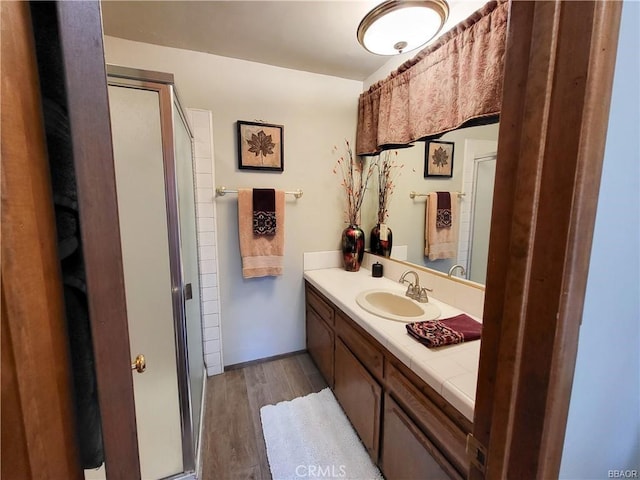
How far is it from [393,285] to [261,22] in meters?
1.86

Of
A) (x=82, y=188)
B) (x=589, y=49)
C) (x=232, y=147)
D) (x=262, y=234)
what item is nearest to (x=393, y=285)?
(x=262, y=234)

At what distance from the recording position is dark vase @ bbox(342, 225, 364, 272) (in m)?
2.26

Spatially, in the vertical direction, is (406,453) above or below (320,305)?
below

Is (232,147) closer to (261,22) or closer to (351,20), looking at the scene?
(261,22)

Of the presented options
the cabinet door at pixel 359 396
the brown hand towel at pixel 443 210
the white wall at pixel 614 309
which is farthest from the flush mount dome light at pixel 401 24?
the cabinet door at pixel 359 396

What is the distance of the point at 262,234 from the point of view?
2070 millimetres

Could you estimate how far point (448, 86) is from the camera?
1.32 metres

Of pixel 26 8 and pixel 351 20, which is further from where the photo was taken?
pixel 351 20

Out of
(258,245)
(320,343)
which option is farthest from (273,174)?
(320,343)

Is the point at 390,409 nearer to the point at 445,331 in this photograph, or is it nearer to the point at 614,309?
the point at 445,331

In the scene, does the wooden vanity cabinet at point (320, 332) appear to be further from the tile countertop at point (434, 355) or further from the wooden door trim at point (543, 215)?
the wooden door trim at point (543, 215)

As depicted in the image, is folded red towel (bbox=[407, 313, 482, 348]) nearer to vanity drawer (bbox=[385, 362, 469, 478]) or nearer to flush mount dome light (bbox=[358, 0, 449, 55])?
vanity drawer (bbox=[385, 362, 469, 478])

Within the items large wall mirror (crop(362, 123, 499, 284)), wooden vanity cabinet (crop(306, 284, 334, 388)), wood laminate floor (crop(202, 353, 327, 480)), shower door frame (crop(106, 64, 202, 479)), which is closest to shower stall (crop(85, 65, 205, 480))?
shower door frame (crop(106, 64, 202, 479))

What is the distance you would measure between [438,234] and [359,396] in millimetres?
1077
